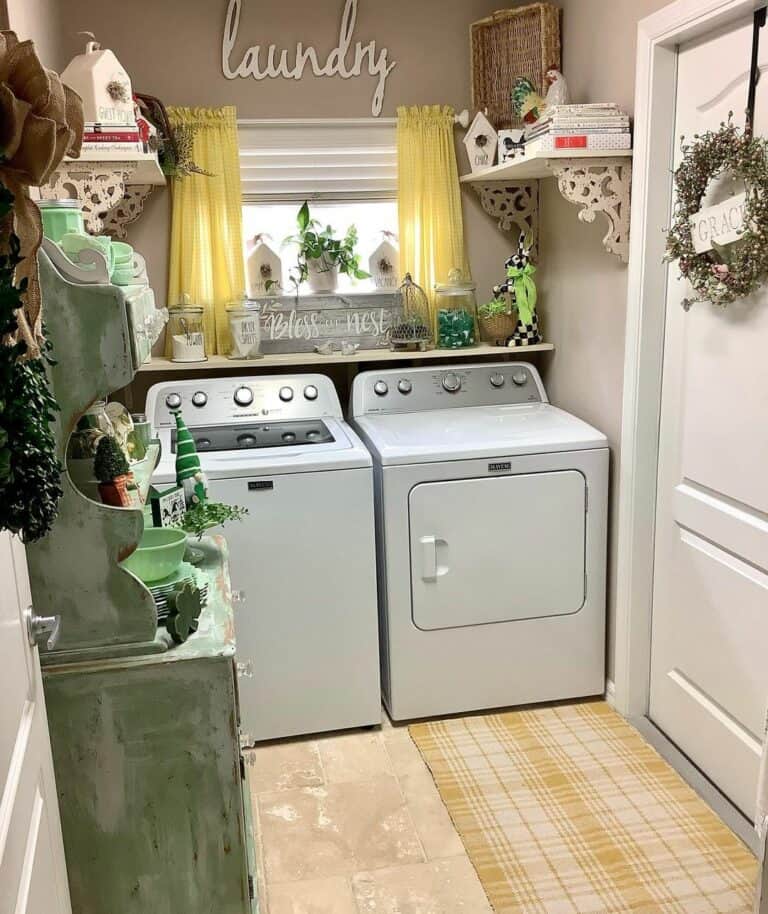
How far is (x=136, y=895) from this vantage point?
159 centimetres

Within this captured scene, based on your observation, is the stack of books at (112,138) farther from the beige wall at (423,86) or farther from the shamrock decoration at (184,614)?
the shamrock decoration at (184,614)

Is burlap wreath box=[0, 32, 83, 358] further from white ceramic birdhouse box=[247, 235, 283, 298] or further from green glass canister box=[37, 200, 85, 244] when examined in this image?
white ceramic birdhouse box=[247, 235, 283, 298]

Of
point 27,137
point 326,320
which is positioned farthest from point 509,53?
point 27,137

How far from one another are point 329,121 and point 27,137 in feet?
8.61

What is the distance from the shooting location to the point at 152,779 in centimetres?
157

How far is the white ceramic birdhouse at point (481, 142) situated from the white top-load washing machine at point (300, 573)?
3.73 feet

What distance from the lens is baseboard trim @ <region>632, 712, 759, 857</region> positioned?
223 centimetres

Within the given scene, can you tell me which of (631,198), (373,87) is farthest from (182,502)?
(373,87)

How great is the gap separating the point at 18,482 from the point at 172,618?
94 cm

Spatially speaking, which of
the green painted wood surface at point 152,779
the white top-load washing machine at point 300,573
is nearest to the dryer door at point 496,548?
the white top-load washing machine at point 300,573

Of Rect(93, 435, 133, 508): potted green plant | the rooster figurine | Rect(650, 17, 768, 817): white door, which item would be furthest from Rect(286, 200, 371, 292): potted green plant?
Rect(93, 435, 133, 508): potted green plant

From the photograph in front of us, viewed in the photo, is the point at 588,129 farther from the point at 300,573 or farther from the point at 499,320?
the point at 300,573

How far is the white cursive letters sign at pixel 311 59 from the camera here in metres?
3.01

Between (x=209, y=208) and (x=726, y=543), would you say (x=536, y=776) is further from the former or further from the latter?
Result: (x=209, y=208)
